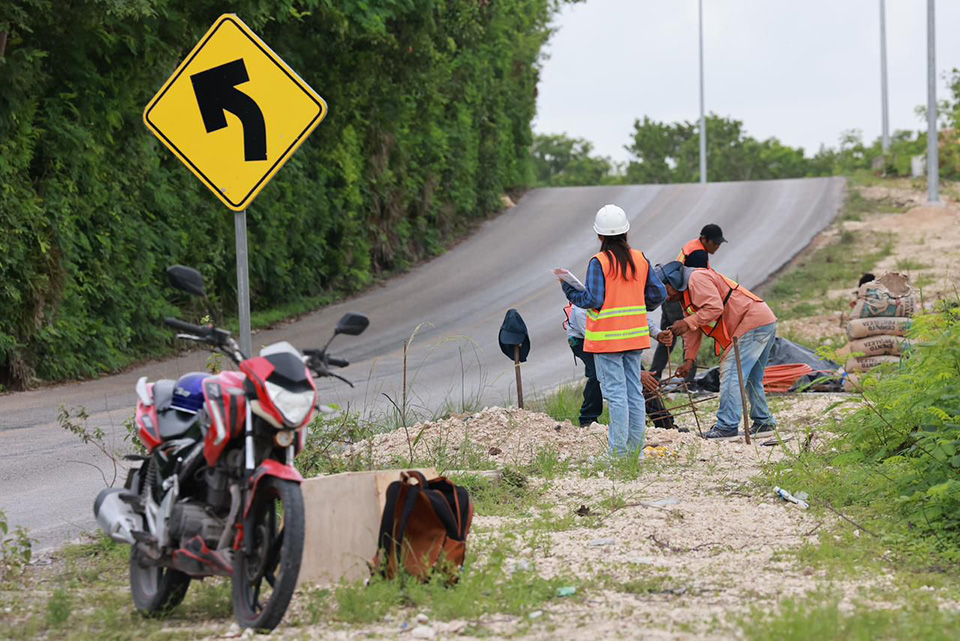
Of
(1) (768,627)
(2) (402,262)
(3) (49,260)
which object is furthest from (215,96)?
(2) (402,262)

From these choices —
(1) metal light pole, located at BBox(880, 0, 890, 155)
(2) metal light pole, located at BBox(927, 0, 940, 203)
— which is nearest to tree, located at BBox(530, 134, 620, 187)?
(1) metal light pole, located at BBox(880, 0, 890, 155)

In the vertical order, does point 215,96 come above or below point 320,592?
above

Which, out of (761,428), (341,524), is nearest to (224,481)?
(341,524)

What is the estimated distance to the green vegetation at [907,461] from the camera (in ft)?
22.6

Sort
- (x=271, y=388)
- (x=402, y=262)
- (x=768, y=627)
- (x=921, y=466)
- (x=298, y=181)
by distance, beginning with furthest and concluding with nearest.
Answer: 1. (x=402, y=262)
2. (x=298, y=181)
3. (x=921, y=466)
4. (x=271, y=388)
5. (x=768, y=627)

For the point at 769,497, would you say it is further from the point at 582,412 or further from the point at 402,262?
the point at 402,262

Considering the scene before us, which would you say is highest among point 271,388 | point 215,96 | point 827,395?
point 215,96

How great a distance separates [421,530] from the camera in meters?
6.23

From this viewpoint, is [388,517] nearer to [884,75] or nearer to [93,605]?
[93,605]

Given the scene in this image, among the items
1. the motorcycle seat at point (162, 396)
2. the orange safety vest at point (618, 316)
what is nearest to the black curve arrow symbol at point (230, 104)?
the motorcycle seat at point (162, 396)

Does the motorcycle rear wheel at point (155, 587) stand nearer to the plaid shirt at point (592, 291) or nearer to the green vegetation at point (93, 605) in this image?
the green vegetation at point (93, 605)

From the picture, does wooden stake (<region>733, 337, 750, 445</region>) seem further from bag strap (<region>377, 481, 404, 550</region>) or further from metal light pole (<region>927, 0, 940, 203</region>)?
metal light pole (<region>927, 0, 940, 203</region>)

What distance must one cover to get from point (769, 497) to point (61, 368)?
35.1ft

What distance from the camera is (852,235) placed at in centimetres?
2883
